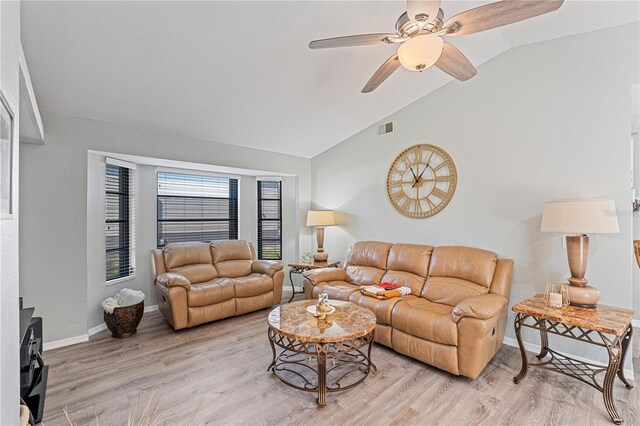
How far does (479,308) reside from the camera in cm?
246

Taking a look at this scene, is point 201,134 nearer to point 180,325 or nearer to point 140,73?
point 140,73

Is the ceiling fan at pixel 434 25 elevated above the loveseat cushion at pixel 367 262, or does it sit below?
above

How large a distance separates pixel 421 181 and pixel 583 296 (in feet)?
6.75

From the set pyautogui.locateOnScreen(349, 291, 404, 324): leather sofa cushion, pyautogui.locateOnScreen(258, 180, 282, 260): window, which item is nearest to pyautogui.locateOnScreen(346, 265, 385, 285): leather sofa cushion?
pyautogui.locateOnScreen(349, 291, 404, 324): leather sofa cushion

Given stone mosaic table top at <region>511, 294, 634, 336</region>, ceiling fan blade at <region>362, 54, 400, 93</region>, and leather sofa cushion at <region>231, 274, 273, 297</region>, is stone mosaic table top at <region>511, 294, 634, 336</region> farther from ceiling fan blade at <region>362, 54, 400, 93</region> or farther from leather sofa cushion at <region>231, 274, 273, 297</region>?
leather sofa cushion at <region>231, 274, 273, 297</region>

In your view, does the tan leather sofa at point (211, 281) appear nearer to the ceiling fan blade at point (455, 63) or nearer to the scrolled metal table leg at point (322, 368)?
the scrolled metal table leg at point (322, 368)

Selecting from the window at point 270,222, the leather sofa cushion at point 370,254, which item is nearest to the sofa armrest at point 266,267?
the window at point 270,222

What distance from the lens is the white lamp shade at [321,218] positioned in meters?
4.89

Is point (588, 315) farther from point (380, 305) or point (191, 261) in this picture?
point (191, 261)

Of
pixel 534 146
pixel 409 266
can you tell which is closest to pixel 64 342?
pixel 409 266

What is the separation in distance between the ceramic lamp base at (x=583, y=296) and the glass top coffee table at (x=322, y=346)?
1693 millimetres

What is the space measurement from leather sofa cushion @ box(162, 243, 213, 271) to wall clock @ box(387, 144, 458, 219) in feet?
9.45

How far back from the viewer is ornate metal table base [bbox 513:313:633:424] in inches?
82.7

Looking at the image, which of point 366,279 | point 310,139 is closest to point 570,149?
point 366,279
